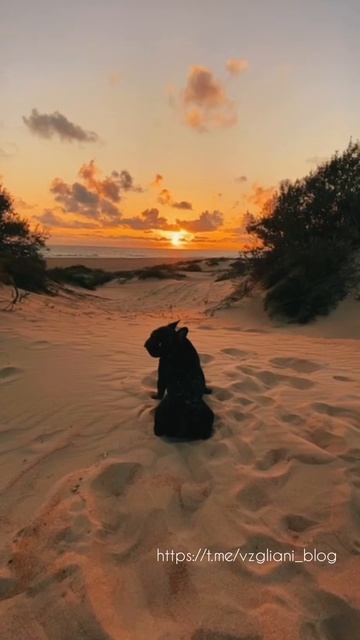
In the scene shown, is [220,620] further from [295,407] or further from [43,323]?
[43,323]

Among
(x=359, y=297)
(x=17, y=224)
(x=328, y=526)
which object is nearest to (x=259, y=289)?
(x=359, y=297)

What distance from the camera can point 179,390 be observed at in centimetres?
389

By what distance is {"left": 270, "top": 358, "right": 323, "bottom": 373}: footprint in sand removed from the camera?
18.8ft

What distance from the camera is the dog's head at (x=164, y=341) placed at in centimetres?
425

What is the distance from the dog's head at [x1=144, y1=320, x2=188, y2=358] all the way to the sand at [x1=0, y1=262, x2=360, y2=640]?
0.57 m

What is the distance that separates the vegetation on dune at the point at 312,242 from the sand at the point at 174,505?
204 inches

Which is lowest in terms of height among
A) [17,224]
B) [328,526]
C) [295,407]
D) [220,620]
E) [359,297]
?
[220,620]

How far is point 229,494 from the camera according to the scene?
118 inches

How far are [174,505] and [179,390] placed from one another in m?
1.15

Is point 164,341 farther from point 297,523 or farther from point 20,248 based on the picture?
point 20,248

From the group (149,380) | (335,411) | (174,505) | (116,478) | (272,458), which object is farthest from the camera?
(149,380)

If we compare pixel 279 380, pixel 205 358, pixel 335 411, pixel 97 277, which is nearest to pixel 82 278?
pixel 97 277

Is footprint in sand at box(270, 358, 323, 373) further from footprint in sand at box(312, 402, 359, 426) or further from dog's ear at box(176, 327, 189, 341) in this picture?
dog's ear at box(176, 327, 189, 341)

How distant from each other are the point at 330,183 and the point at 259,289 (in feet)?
12.0
